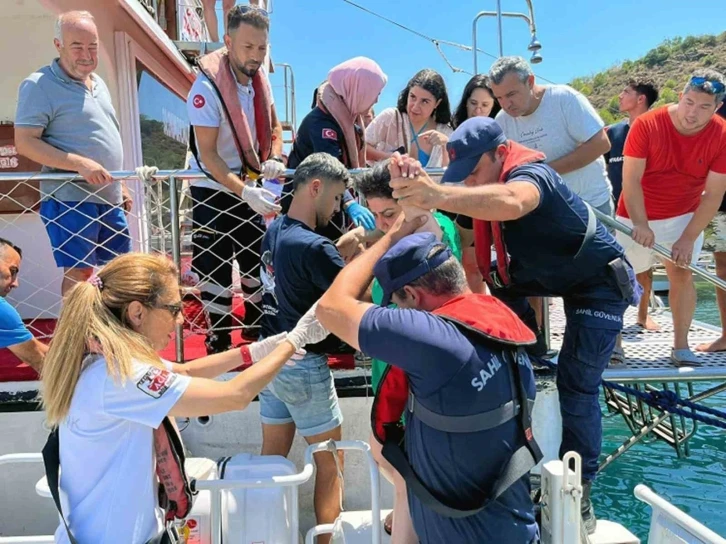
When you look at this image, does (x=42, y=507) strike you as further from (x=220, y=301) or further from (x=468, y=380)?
(x=468, y=380)

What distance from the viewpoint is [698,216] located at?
11.8 ft

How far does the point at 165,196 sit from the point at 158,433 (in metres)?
5.33

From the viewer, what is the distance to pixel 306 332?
83.2 inches

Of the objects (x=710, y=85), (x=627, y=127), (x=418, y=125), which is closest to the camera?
(x=710, y=85)

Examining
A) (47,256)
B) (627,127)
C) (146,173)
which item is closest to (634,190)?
(627,127)

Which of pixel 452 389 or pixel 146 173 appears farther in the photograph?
pixel 146 173

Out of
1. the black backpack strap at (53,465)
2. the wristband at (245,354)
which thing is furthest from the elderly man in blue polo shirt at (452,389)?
the black backpack strap at (53,465)

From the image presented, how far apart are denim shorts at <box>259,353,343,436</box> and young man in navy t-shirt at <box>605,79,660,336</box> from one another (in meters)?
3.25

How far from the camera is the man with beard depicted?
3.26 metres

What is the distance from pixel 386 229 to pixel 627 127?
3751 millimetres

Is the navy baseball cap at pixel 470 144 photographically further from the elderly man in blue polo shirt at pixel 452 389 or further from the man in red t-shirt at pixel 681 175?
the man in red t-shirt at pixel 681 175

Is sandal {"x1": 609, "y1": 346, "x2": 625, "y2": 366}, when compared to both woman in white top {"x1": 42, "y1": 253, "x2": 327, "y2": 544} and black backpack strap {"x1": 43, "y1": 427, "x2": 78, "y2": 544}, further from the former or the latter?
black backpack strap {"x1": 43, "y1": 427, "x2": 78, "y2": 544}

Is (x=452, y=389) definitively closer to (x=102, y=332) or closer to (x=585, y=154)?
(x=102, y=332)

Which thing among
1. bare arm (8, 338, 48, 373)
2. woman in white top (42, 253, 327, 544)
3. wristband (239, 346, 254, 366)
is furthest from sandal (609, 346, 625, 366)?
bare arm (8, 338, 48, 373)
